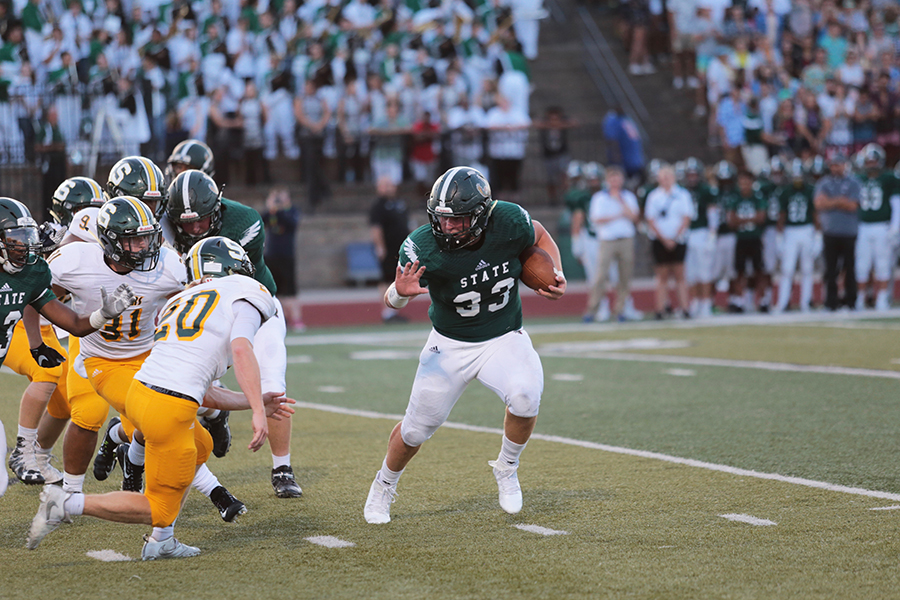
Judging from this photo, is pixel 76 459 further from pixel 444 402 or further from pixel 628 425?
pixel 628 425

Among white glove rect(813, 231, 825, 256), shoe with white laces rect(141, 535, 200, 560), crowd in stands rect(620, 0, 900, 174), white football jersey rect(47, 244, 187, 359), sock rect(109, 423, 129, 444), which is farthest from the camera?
crowd in stands rect(620, 0, 900, 174)

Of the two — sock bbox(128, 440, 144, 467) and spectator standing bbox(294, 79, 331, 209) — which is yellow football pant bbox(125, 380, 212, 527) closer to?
sock bbox(128, 440, 144, 467)

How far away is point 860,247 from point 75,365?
1224cm

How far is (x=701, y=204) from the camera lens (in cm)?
1583

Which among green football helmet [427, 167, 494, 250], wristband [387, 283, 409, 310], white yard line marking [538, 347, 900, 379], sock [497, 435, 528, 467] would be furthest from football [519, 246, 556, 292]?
white yard line marking [538, 347, 900, 379]

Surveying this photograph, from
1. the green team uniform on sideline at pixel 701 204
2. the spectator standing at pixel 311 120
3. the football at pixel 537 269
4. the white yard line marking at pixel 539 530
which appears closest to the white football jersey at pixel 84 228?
the football at pixel 537 269

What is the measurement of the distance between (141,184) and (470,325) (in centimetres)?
196

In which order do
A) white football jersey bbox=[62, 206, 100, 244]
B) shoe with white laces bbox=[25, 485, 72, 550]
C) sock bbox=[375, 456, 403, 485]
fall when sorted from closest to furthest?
shoe with white laces bbox=[25, 485, 72, 550]
sock bbox=[375, 456, 403, 485]
white football jersey bbox=[62, 206, 100, 244]

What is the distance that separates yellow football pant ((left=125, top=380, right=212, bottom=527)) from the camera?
4.76 metres

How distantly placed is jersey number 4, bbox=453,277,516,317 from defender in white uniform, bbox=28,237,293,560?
982 millimetres

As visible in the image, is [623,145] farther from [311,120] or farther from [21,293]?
[21,293]

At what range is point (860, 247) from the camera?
51.8ft

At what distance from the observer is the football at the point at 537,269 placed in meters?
5.55

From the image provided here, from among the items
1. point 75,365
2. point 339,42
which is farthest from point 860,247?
point 75,365
